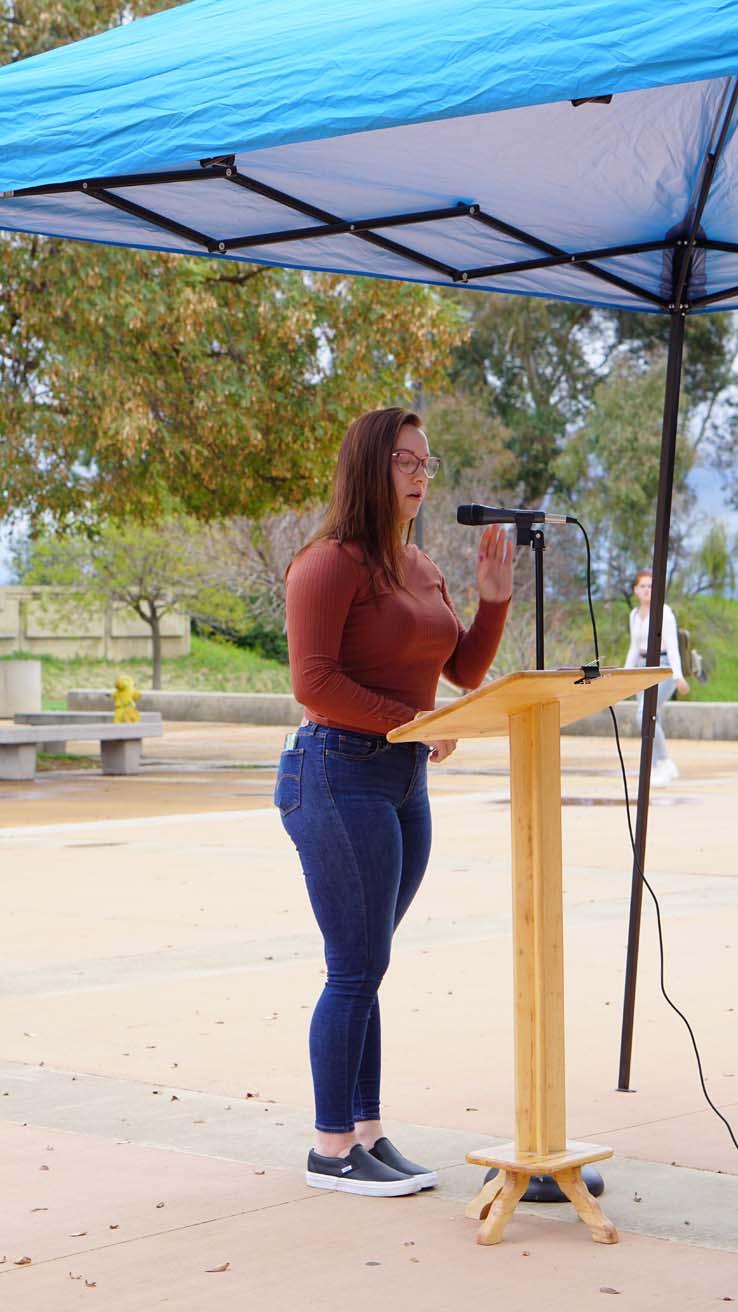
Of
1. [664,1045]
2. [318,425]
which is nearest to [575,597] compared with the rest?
[318,425]

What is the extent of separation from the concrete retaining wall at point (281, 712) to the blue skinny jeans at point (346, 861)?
21245 mm

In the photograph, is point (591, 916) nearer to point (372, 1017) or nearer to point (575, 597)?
point (372, 1017)

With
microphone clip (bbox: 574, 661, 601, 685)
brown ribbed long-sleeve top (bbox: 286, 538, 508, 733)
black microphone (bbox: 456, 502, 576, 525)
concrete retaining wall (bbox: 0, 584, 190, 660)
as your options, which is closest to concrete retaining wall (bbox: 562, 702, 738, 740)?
brown ribbed long-sleeve top (bbox: 286, 538, 508, 733)

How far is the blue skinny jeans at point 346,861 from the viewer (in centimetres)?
469

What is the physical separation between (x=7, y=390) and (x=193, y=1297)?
17.0m

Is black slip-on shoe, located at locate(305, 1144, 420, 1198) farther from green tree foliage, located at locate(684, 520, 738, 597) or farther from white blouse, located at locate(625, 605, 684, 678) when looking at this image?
green tree foliage, located at locate(684, 520, 738, 597)

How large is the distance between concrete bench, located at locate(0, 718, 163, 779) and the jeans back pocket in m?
15.8

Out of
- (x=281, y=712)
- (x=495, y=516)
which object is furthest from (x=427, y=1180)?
(x=281, y=712)

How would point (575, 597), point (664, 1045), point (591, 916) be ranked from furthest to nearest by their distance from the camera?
point (575, 597) → point (591, 916) → point (664, 1045)

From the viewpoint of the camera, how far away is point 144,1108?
5875 millimetres

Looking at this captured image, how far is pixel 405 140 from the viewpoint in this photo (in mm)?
5043

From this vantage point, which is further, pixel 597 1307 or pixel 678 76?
pixel 597 1307

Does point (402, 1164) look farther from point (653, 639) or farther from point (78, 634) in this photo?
point (78, 634)

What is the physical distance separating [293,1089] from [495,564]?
88.4 inches
